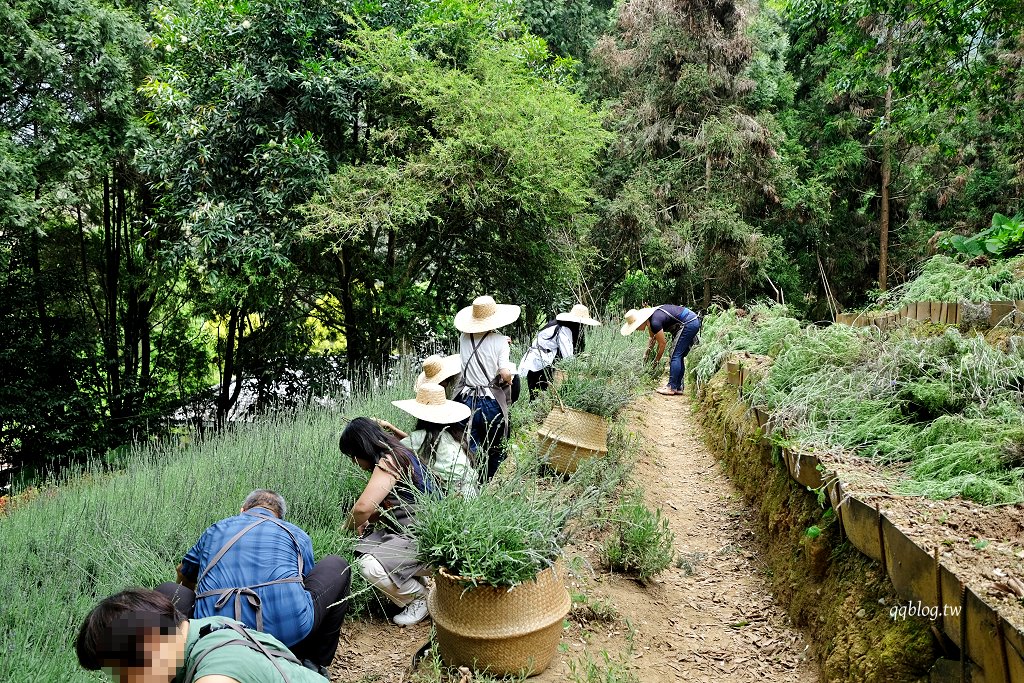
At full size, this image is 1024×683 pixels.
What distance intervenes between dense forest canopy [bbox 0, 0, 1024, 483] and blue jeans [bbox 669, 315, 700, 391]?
7.39ft

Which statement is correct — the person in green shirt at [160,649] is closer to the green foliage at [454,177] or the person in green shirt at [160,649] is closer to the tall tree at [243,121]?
the green foliage at [454,177]

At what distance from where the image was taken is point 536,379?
22.0ft

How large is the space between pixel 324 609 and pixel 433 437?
143cm

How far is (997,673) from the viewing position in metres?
2.19

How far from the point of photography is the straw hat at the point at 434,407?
413 cm

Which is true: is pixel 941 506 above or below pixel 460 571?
above

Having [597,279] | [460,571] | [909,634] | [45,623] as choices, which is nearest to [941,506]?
[909,634]

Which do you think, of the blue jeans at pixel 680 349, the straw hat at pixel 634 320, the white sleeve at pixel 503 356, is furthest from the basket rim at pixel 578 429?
the straw hat at pixel 634 320

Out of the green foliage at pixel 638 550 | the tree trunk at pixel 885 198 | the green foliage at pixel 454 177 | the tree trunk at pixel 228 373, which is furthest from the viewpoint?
the tree trunk at pixel 885 198

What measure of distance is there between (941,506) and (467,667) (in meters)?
2.21

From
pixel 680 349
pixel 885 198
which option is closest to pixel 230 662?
pixel 680 349

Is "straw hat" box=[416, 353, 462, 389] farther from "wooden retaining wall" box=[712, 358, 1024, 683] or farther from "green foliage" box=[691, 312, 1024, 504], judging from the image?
"wooden retaining wall" box=[712, 358, 1024, 683]

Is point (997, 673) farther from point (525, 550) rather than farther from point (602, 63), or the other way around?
point (602, 63)

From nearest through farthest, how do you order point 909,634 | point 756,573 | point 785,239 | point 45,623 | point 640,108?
point 909,634 < point 45,623 < point 756,573 < point 640,108 < point 785,239
